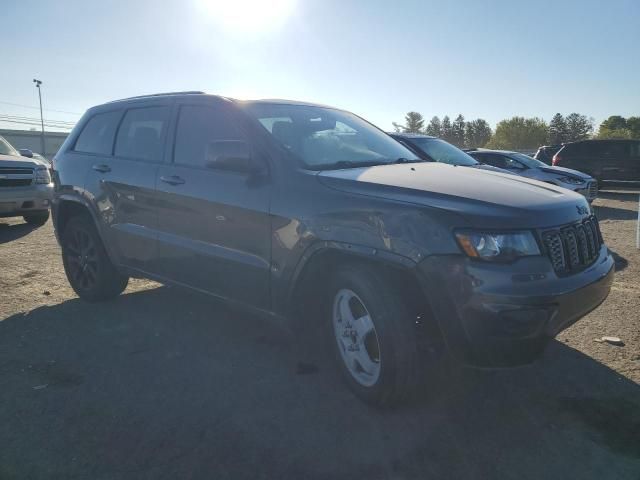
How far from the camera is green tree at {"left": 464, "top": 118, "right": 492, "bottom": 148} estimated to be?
395 ft

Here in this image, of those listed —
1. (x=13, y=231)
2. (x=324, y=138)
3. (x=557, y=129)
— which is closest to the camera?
(x=324, y=138)

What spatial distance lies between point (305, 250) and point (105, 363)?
1.74 m

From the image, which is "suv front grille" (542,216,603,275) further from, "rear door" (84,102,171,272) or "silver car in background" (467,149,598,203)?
"silver car in background" (467,149,598,203)

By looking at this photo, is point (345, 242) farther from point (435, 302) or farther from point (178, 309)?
point (178, 309)

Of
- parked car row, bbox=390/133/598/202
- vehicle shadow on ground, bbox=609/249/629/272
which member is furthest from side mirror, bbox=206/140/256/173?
parked car row, bbox=390/133/598/202

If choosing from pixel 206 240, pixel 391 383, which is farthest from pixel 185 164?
pixel 391 383

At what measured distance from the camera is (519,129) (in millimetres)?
121188

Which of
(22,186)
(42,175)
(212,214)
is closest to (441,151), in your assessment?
(212,214)

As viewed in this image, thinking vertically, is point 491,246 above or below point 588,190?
above

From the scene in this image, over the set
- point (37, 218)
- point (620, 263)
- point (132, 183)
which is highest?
point (132, 183)

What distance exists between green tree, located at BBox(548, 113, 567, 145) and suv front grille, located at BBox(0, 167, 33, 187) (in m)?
116

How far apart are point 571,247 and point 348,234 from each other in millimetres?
1181

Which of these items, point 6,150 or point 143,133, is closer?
point 143,133

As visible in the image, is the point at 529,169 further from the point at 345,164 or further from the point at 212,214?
the point at 212,214
